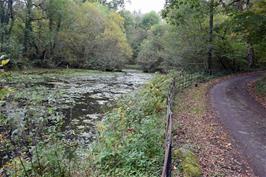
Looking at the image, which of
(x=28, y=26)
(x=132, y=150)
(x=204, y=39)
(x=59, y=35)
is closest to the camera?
(x=132, y=150)

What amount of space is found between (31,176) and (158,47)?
177 feet

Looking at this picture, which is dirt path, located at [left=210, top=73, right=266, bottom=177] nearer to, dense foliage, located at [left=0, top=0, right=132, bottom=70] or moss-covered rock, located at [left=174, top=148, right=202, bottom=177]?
moss-covered rock, located at [left=174, top=148, right=202, bottom=177]

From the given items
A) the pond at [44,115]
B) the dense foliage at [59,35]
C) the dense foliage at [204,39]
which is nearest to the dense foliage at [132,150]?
the pond at [44,115]

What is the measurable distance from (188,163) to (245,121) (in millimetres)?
6377

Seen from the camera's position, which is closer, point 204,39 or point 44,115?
point 44,115

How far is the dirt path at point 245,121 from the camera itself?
916cm

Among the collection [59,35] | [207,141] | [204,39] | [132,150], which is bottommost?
[207,141]

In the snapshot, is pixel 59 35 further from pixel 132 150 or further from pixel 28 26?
pixel 132 150

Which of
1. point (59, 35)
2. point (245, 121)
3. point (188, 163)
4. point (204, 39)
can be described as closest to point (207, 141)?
point (188, 163)

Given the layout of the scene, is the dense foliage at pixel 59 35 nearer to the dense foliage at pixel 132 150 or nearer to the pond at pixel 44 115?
the pond at pixel 44 115

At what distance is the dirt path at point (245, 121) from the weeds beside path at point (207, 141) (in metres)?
0.31

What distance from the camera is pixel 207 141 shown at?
10.3 meters

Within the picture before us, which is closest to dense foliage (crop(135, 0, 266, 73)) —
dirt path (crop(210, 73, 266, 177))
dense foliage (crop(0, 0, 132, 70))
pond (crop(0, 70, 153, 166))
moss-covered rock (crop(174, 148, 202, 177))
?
dirt path (crop(210, 73, 266, 177))

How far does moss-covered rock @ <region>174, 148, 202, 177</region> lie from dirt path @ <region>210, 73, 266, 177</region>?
147 cm
